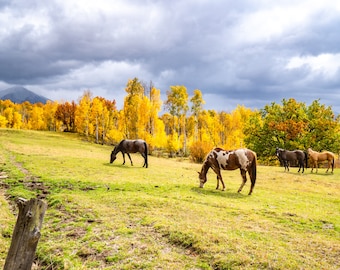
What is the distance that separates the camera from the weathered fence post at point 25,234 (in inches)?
168

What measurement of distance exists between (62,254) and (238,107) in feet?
235

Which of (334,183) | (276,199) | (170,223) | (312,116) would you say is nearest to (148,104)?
(312,116)

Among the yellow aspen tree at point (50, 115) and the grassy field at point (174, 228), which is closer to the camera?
the grassy field at point (174, 228)

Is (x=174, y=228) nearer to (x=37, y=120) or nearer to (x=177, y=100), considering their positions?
(x=177, y=100)

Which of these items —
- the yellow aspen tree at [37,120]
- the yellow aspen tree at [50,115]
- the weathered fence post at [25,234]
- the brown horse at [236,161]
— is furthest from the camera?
the yellow aspen tree at [50,115]

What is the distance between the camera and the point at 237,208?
11641 millimetres

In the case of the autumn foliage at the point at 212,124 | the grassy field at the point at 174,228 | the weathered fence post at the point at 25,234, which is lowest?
the grassy field at the point at 174,228

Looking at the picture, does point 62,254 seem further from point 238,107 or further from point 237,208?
point 238,107

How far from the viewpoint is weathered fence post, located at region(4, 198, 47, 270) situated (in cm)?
427

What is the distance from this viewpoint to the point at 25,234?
431cm

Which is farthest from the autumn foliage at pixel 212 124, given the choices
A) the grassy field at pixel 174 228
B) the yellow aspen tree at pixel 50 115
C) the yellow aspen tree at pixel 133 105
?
the grassy field at pixel 174 228

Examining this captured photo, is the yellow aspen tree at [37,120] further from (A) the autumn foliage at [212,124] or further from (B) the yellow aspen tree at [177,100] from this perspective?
(B) the yellow aspen tree at [177,100]

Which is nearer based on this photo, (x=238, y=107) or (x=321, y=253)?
(x=321, y=253)

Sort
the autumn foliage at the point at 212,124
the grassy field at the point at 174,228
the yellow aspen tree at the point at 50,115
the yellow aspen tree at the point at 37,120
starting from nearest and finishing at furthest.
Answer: the grassy field at the point at 174,228 → the autumn foliage at the point at 212,124 → the yellow aspen tree at the point at 37,120 → the yellow aspen tree at the point at 50,115
